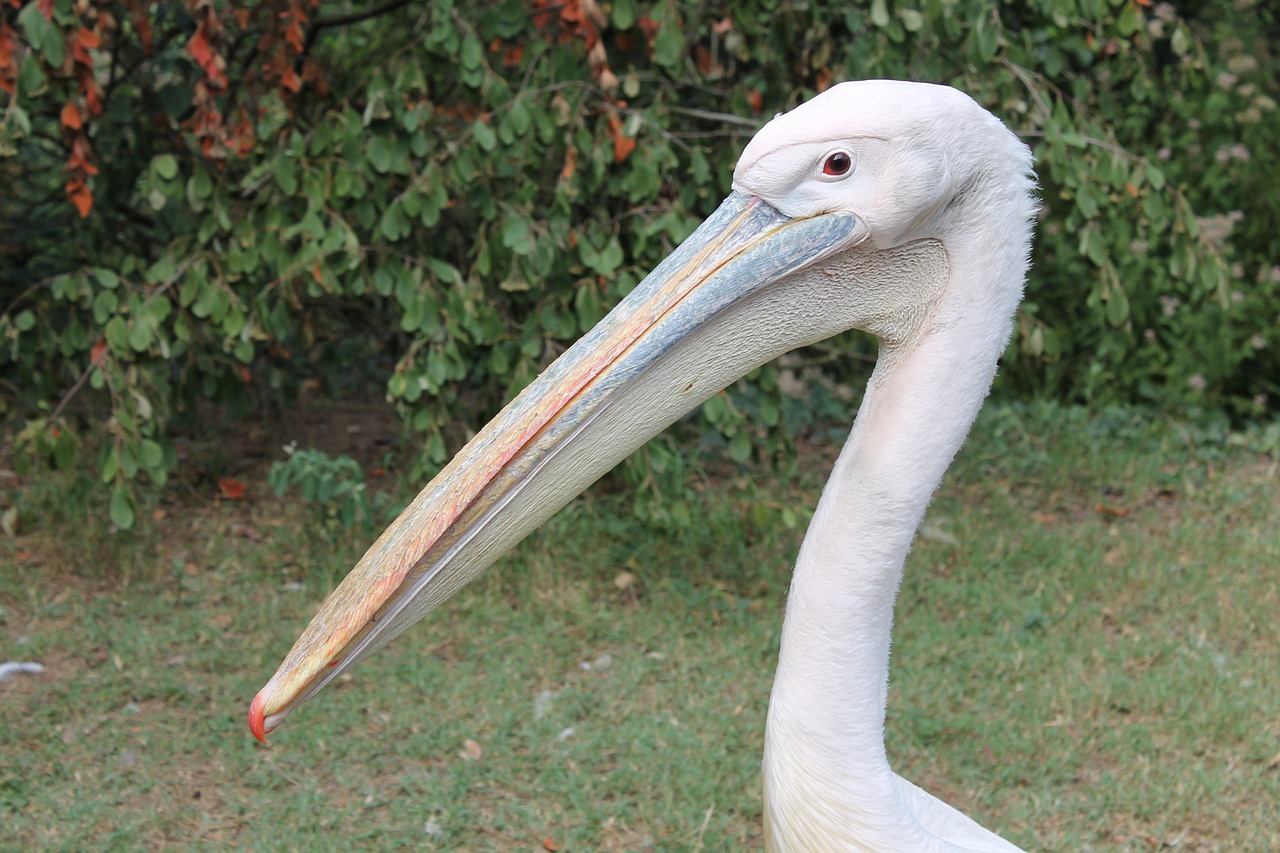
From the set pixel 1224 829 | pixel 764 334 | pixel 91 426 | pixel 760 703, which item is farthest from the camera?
pixel 91 426

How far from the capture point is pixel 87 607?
4.14 m

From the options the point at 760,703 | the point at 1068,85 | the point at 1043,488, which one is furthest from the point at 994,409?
the point at 760,703

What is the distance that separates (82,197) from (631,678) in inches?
83.8

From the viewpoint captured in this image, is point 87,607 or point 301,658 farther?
point 87,607

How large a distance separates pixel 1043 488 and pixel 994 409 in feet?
1.85

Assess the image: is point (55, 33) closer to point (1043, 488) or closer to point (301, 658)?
point (301, 658)

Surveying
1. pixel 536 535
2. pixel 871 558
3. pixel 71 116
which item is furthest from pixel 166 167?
pixel 871 558

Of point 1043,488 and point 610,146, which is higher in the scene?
point 610,146

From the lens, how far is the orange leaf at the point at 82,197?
12.5 feet

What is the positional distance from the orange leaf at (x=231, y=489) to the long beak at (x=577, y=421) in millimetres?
3268

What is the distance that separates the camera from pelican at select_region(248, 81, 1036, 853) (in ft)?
5.79

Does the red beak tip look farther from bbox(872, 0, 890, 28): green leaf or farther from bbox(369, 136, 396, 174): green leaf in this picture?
bbox(872, 0, 890, 28): green leaf

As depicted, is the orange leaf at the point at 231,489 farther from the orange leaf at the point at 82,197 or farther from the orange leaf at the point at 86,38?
the orange leaf at the point at 86,38

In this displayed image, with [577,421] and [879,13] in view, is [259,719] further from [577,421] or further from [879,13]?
[879,13]
